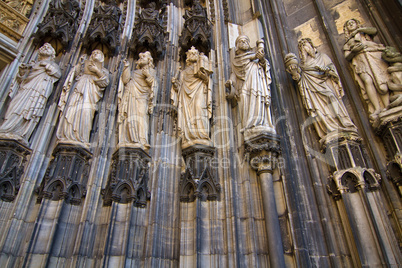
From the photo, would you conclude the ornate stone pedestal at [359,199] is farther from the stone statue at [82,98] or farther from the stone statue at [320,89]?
the stone statue at [82,98]

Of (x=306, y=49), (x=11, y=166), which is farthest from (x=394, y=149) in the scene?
(x=11, y=166)

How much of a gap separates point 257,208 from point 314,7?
16.2 feet

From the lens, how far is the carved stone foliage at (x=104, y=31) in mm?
6676

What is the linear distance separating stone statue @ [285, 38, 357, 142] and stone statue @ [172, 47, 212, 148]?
1.61 m

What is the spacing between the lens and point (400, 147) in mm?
3977

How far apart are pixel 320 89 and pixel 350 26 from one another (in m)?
1.57

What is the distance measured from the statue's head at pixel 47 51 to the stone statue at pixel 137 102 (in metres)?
1.69

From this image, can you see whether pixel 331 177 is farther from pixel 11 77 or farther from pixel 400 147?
pixel 11 77

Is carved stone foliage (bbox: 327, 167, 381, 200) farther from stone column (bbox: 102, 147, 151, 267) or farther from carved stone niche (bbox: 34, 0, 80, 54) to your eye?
carved stone niche (bbox: 34, 0, 80, 54)

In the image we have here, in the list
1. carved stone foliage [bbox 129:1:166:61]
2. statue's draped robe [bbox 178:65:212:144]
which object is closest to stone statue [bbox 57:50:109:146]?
carved stone foliage [bbox 129:1:166:61]

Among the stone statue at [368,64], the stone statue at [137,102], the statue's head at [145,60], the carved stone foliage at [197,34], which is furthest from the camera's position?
the carved stone foliage at [197,34]

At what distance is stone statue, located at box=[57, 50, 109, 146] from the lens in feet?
17.0

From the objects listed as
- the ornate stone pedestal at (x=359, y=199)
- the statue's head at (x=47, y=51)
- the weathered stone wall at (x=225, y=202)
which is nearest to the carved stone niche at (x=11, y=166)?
the weathered stone wall at (x=225, y=202)

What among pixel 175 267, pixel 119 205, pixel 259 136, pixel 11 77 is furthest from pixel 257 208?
pixel 11 77
